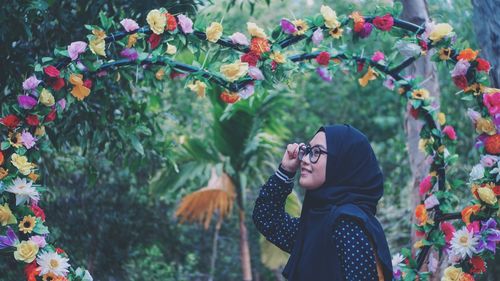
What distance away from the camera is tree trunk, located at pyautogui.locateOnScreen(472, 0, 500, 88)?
14.9 feet

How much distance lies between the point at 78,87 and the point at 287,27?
1215 mm

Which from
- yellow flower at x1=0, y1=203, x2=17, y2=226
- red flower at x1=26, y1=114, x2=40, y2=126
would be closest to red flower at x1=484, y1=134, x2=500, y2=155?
red flower at x1=26, y1=114, x2=40, y2=126

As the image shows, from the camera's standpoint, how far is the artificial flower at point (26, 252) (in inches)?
147

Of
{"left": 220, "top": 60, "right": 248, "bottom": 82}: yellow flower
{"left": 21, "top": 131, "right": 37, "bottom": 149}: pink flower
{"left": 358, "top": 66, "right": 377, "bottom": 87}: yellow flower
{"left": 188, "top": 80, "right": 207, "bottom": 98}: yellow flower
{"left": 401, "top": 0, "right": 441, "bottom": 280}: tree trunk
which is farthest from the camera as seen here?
{"left": 401, "top": 0, "right": 441, "bottom": 280}: tree trunk

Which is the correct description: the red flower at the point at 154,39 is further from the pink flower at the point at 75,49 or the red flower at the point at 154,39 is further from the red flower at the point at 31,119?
the red flower at the point at 31,119

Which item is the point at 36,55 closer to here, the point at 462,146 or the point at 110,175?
the point at 110,175

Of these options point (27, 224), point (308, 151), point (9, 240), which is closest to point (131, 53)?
point (27, 224)

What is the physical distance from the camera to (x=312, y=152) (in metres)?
3.11

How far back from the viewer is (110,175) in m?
8.80

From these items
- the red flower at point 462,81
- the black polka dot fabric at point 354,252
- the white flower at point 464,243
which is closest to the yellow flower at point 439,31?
the red flower at point 462,81

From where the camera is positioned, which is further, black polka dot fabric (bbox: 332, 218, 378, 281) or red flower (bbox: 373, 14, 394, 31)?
red flower (bbox: 373, 14, 394, 31)

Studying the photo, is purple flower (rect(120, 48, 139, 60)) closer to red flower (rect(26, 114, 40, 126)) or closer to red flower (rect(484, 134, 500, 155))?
red flower (rect(26, 114, 40, 126))

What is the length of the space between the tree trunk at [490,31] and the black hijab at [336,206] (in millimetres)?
1865

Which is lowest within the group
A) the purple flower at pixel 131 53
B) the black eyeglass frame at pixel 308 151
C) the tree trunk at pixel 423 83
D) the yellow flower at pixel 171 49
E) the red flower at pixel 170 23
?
the tree trunk at pixel 423 83
